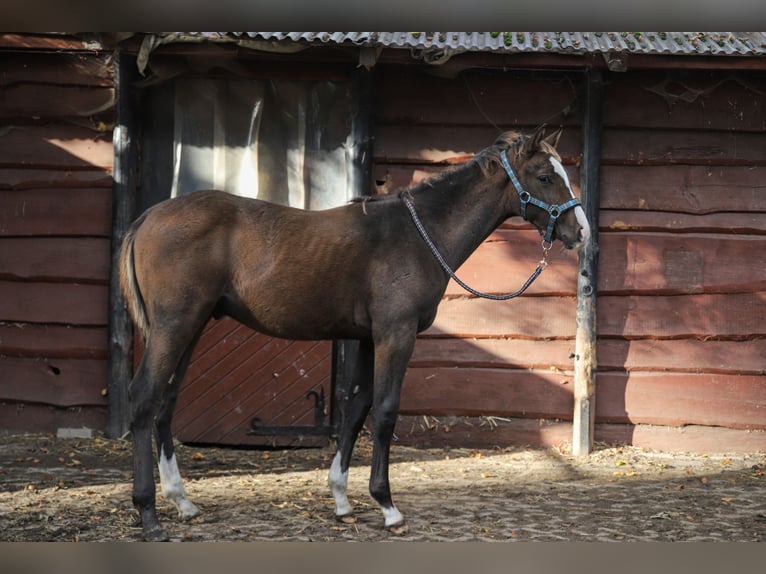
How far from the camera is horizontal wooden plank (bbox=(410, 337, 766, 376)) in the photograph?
8023 mm

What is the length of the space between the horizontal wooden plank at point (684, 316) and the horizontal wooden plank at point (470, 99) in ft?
5.70

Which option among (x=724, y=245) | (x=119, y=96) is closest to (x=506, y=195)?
(x=724, y=245)

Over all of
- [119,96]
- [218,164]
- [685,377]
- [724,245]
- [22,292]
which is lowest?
[685,377]

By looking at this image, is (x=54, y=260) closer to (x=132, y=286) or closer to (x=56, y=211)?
(x=56, y=211)

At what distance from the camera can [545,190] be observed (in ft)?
18.4

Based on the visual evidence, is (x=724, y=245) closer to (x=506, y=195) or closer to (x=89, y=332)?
(x=506, y=195)

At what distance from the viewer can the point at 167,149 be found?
8109 mm

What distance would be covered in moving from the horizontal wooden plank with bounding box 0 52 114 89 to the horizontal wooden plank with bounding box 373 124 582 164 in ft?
8.15

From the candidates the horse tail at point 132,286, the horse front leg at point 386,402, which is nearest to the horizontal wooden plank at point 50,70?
the horse tail at point 132,286

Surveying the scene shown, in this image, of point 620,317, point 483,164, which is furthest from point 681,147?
point 483,164

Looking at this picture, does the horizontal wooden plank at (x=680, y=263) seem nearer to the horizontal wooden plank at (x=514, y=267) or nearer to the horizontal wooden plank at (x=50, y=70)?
the horizontal wooden plank at (x=514, y=267)

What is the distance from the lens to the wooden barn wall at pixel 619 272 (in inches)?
315
